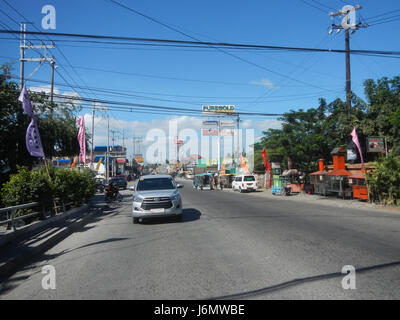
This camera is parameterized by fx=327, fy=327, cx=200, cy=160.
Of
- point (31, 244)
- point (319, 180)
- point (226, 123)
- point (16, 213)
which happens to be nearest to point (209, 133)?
point (226, 123)

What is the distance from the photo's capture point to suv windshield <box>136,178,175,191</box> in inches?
499

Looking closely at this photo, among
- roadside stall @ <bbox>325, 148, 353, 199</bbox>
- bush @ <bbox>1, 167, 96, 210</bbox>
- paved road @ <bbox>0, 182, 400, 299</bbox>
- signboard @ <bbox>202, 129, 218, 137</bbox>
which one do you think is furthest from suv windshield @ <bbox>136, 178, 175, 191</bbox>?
signboard @ <bbox>202, 129, 218, 137</bbox>

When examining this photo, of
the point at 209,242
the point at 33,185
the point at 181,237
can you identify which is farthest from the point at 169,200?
the point at 33,185

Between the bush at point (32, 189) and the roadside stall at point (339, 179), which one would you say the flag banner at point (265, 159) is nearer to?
the roadside stall at point (339, 179)

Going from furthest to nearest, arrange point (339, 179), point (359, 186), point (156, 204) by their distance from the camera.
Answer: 1. point (339, 179)
2. point (359, 186)
3. point (156, 204)

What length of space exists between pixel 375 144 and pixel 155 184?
1538cm

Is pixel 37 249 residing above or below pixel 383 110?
below

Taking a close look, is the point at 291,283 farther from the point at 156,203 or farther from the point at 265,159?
the point at 265,159

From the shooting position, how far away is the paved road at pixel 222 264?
4609 mm

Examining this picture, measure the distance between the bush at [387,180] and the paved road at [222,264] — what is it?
26.6ft

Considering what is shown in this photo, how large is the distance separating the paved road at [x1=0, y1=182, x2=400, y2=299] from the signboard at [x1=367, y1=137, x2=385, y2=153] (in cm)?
1223

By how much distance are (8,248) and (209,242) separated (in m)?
4.79

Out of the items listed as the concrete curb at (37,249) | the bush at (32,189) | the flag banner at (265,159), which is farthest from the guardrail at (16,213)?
the flag banner at (265,159)

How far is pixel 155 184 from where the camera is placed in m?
12.9
